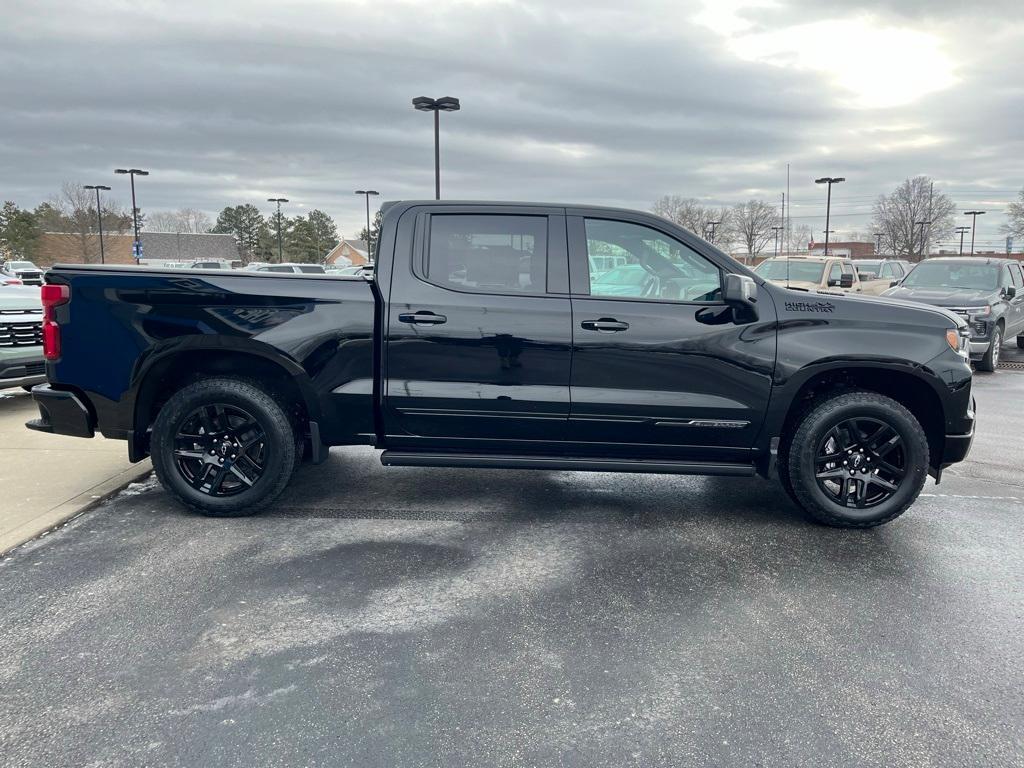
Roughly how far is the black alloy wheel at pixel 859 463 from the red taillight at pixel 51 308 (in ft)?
15.1

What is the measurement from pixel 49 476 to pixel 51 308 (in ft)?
5.11

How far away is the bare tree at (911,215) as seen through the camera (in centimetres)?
7625

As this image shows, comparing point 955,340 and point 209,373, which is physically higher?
point 955,340

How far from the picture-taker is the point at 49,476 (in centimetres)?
548

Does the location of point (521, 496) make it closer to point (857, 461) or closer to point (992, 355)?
point (857, 461)

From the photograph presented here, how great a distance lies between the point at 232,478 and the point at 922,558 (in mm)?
4103

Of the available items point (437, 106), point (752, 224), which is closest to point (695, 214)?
point (752, 224)

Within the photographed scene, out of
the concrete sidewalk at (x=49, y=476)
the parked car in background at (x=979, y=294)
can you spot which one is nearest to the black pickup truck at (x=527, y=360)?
the concrete sidewalk at (x=49, y=476)

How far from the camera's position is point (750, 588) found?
3820 millimetres

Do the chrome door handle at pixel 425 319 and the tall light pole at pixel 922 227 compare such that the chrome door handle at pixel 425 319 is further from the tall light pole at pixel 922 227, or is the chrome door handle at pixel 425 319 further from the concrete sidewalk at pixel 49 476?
the tall light pole at pixel 922 227

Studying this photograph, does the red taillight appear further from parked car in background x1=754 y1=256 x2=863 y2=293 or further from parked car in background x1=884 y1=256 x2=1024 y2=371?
parked car in background x1=754 y1=256 x2=863 y2=293

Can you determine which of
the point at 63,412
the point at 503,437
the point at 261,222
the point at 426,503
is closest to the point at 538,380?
the point at 503,437

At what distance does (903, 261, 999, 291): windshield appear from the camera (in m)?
13.0

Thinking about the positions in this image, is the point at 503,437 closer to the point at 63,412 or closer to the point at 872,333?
the point at 872,333
